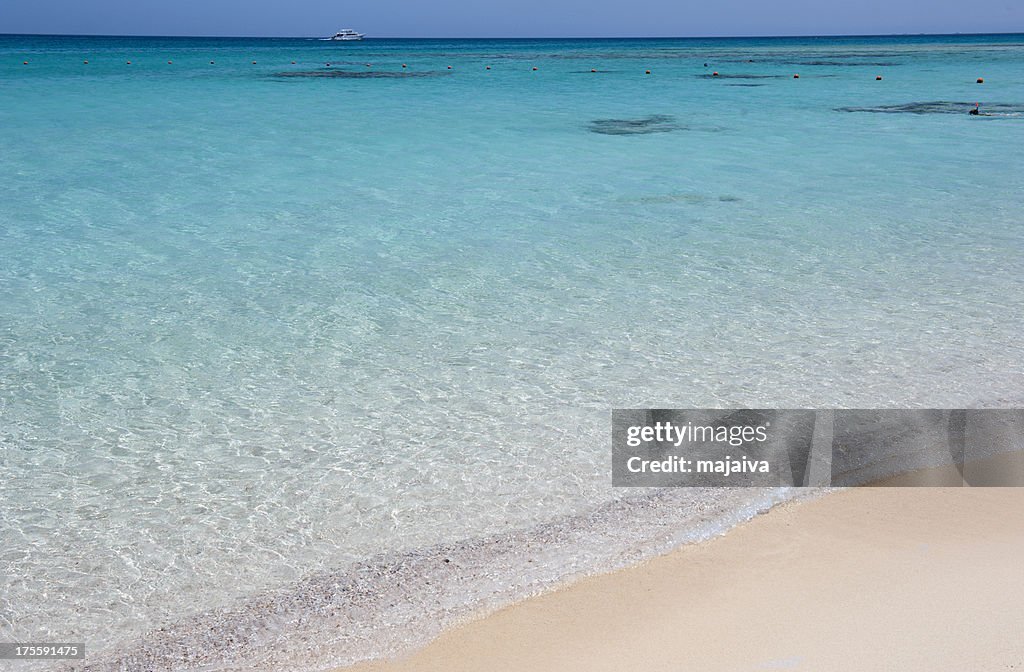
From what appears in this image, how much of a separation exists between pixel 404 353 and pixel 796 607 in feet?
8.61

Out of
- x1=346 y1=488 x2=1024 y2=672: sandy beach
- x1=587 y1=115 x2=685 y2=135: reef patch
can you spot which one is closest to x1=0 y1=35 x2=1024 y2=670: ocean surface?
x1=346 y1=488 x2=1024 y2=672: sandy beach

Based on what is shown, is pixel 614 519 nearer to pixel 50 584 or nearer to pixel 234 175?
pixel 50 584

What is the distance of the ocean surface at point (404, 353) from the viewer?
292cm

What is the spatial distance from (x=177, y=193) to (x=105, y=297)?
368cm

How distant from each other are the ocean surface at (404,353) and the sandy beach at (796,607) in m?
0.15

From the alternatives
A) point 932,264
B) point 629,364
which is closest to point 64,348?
point 629,364

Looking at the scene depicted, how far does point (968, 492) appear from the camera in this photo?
338 centimetres

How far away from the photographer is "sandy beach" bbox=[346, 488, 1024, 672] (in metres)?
2.46

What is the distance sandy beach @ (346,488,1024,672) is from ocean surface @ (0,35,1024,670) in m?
0.15

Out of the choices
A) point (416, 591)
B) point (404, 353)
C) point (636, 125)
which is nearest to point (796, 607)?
point (416, 591)

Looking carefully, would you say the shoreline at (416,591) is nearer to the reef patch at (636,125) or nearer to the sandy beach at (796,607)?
the sandy beach at (796,607)

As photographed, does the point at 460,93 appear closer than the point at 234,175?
No

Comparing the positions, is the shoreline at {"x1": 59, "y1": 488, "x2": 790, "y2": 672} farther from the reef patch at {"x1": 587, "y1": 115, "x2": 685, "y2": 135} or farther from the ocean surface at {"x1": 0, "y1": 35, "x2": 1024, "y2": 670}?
the reef patch at {"x1": 587, "y1": 115, "x2": 685, "y2": 135}

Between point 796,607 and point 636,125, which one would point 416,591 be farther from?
point 636,125
